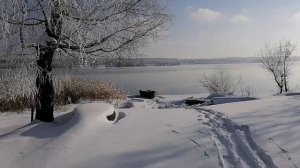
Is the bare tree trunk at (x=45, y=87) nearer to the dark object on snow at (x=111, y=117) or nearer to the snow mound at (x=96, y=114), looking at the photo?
the snow mound at (x=96, y=114)

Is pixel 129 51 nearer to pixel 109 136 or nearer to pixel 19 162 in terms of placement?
pixel 109 136

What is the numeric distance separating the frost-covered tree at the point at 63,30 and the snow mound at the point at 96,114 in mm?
1099

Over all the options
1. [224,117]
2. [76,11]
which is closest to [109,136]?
[76,11]

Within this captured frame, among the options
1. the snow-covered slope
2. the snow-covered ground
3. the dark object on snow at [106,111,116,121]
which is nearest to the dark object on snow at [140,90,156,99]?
the snow-covered slope

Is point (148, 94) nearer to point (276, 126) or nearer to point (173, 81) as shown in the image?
point (276, 126)

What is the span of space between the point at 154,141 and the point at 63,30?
3.06 m

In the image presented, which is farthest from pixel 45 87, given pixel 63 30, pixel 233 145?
pixel 233 145

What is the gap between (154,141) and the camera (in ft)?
21.5

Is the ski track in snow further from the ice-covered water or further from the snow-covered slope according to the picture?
the ice-covered water

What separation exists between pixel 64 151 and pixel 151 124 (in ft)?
7.57

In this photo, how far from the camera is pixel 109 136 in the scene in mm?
6750

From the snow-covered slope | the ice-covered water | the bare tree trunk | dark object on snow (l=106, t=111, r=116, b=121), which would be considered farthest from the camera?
the ice-covered water

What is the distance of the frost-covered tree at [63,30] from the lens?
727 centimetres

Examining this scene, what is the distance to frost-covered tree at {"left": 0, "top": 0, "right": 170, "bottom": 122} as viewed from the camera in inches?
286
